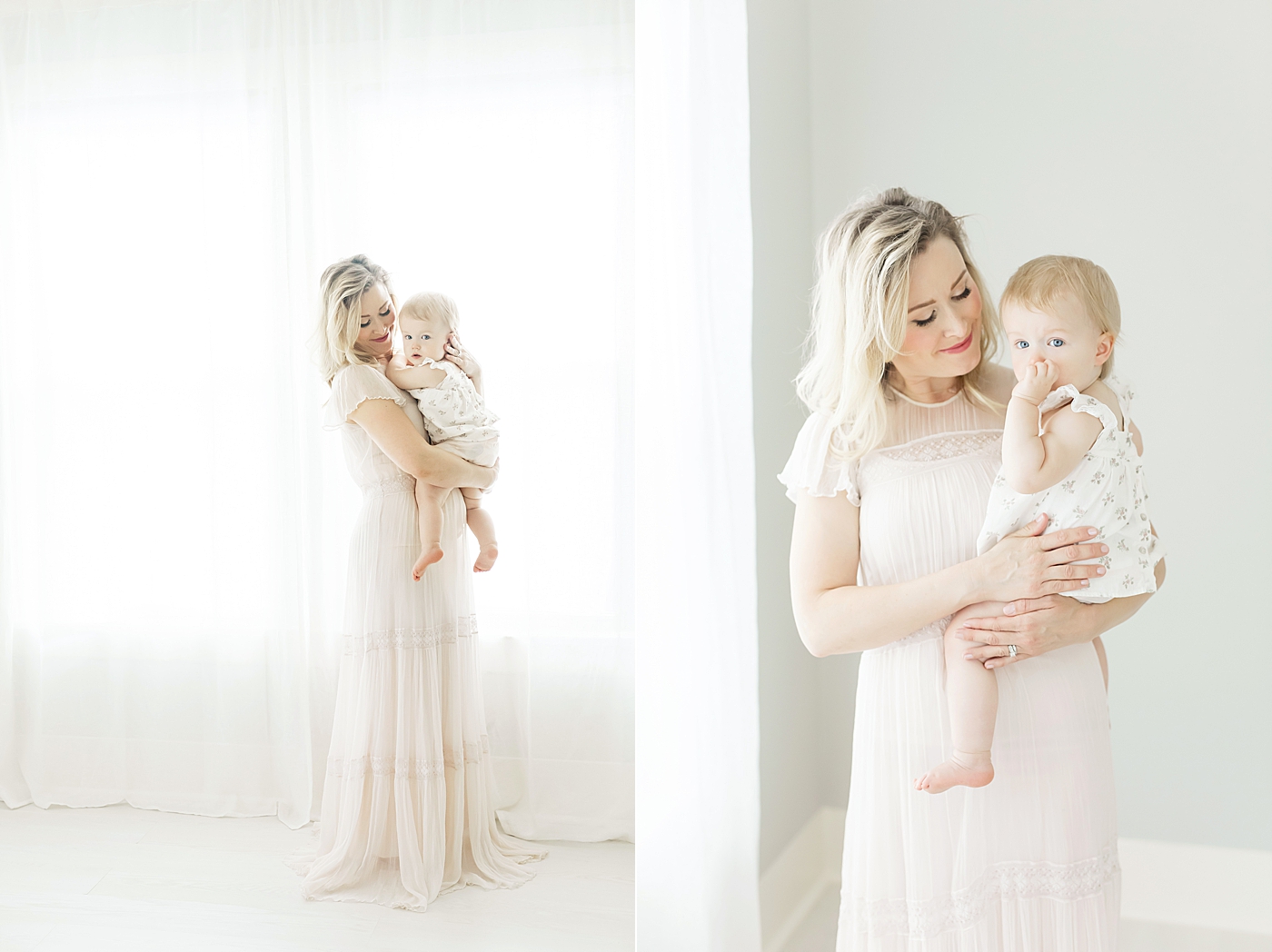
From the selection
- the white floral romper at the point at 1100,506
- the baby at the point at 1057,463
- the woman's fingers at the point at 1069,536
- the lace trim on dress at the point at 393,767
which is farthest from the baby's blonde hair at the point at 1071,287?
the lace trim on dress at the point at 393,767

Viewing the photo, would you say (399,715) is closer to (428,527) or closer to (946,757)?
(428,527)

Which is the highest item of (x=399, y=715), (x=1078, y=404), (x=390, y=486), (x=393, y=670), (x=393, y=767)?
(x=1078, y=404)

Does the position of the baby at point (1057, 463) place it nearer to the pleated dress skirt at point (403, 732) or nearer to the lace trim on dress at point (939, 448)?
the lace trim on dress at point (939, 448)

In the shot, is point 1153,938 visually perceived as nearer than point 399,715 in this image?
Yes

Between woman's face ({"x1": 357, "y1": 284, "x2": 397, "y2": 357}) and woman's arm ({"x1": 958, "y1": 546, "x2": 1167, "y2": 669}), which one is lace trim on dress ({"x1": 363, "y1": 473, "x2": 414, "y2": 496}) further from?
woman's arm ({"x1": 958, "y1": 546, "x2": 1167, "y2": 669})

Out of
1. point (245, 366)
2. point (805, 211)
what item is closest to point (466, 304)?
point (245, 366)

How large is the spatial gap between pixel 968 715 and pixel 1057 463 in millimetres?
332

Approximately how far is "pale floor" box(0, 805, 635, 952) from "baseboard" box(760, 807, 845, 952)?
1.22ft

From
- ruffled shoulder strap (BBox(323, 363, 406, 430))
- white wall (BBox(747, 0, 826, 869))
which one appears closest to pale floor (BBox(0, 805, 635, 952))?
white wall (BBox(747, 0, 826, 869))

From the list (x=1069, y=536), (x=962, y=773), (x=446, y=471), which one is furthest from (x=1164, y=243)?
(x=446, y=471)

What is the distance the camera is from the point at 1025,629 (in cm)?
122

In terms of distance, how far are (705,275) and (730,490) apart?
1.34 ft

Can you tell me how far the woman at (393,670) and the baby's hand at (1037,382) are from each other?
1695 millimetres

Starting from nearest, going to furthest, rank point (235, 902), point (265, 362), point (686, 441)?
1. point (686, 441)
2. point (235, 902)
3. point (265, 362)
